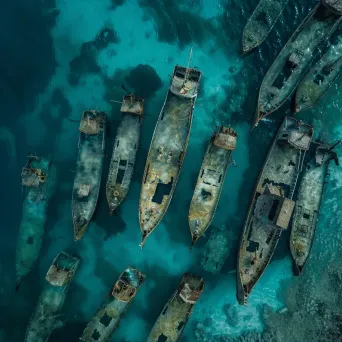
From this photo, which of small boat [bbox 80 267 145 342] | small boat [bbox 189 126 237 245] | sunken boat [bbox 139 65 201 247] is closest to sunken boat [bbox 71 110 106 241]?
sunken boat [bbox 139 65 201 247]

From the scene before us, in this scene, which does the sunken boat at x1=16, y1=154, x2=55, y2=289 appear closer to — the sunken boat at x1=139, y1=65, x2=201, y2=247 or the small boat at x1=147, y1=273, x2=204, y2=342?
the sunken boat at x1=139, y1=65, x2=201, y2=247

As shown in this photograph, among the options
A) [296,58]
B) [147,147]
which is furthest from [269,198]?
[296,58]

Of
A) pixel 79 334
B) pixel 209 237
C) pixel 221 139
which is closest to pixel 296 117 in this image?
pixel 221 139

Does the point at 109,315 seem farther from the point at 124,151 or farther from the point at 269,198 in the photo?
the point at 269,198

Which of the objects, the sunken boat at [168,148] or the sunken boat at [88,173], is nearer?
the sunken boat at [168,148]

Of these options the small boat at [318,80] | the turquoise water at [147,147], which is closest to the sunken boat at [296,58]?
the small boat at [318,80]

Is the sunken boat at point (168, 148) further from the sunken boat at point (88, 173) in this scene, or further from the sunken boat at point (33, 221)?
the sunken boat at point (33, 221)
